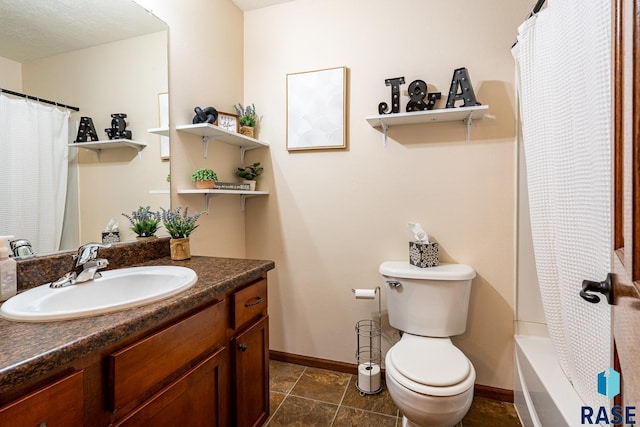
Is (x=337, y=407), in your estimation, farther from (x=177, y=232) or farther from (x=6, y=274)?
(x=6, y=274)

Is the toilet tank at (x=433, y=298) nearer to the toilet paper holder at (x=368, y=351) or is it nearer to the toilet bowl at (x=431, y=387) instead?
the toilet bowl at (x=431, y=387)

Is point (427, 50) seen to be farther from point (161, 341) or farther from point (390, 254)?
point (161, 341)

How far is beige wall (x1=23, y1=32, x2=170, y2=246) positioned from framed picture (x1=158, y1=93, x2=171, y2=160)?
2 centimetres

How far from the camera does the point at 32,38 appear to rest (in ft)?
3.61

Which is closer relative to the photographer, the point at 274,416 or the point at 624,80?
the point at 624,80

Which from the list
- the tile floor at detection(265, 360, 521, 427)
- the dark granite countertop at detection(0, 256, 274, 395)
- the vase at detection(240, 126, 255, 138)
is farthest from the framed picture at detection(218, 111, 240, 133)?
the tile floor at detection(265, 360, 521, 427)

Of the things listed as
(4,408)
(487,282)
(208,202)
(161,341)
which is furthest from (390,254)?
(4,408)

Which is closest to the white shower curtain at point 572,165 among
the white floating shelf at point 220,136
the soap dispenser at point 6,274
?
the white floating shelf at point 220,136

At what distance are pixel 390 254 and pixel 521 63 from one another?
3.91 ft

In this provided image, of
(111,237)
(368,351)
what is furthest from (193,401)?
(368,351)

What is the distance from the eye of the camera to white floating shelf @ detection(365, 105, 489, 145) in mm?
1641

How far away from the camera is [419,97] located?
1747mm

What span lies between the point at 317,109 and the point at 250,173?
0.64 metres

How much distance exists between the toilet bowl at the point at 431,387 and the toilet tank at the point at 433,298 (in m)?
0.23
